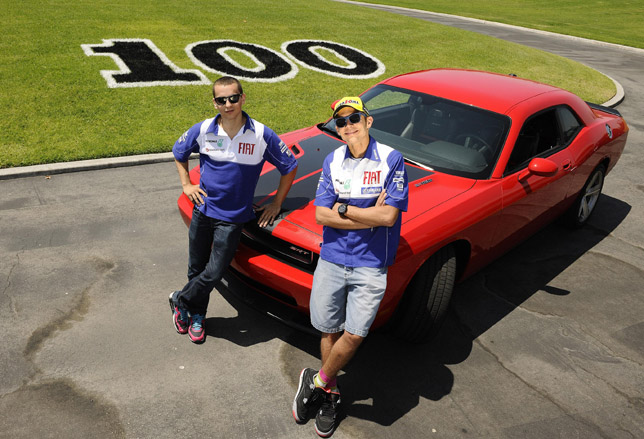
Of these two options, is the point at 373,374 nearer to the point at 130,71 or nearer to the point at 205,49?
the point at 130,71

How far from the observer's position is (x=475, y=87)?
5.45 metres

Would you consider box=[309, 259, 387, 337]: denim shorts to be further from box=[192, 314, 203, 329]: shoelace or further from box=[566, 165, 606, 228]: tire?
box=[566, 165, 606, 228]: tire

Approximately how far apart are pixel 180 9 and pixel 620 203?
1317 cm

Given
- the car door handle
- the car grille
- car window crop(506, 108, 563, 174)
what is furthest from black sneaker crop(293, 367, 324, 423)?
the car door handle

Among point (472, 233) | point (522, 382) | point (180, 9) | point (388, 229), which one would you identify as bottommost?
point (180, 9)

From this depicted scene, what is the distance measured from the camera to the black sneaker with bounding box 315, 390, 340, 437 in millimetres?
3502

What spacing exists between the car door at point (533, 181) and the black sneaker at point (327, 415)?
2.04 m

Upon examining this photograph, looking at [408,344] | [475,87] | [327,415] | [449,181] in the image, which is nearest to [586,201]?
[475,87]

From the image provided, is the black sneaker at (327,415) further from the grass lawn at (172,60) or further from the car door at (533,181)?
the grass lawn at (172,60)

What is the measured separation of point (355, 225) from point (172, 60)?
995 centimetres

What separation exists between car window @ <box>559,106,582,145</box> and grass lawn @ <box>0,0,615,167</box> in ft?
16.1

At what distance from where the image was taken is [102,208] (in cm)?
632

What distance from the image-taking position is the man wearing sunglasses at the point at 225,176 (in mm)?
3865

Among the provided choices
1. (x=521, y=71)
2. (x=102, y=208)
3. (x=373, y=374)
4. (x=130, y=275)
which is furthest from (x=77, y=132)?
(x=521, y=71)
